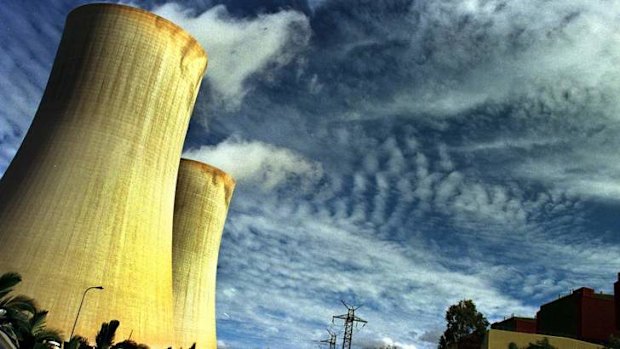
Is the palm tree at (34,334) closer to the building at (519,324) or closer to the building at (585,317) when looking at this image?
the building at (585,317)

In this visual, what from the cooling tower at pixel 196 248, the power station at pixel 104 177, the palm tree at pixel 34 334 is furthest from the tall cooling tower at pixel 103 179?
the cooling tower at pixel 196 248

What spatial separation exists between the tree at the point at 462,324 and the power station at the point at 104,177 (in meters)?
35.8

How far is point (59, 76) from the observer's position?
89.0ft

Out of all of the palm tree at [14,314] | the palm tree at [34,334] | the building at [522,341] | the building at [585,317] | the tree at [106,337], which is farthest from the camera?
the building at [585,317]

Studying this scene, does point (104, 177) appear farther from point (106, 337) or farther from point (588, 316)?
point (588, 316)

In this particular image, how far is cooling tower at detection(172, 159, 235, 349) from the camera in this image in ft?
122

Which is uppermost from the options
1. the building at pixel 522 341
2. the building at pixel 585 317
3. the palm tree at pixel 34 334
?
the building at pixel 585 317

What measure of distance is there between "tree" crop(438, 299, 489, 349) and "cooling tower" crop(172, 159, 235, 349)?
26.3 meters

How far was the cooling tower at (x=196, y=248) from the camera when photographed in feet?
122

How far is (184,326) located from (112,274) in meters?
13.1

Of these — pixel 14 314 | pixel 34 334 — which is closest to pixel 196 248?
pixel 34 334

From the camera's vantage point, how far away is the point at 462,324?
55.8m

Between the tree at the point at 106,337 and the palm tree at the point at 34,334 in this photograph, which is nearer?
the palm tree at the point at 34,334

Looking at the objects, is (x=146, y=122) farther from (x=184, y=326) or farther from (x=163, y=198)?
(x=184, y=326)
